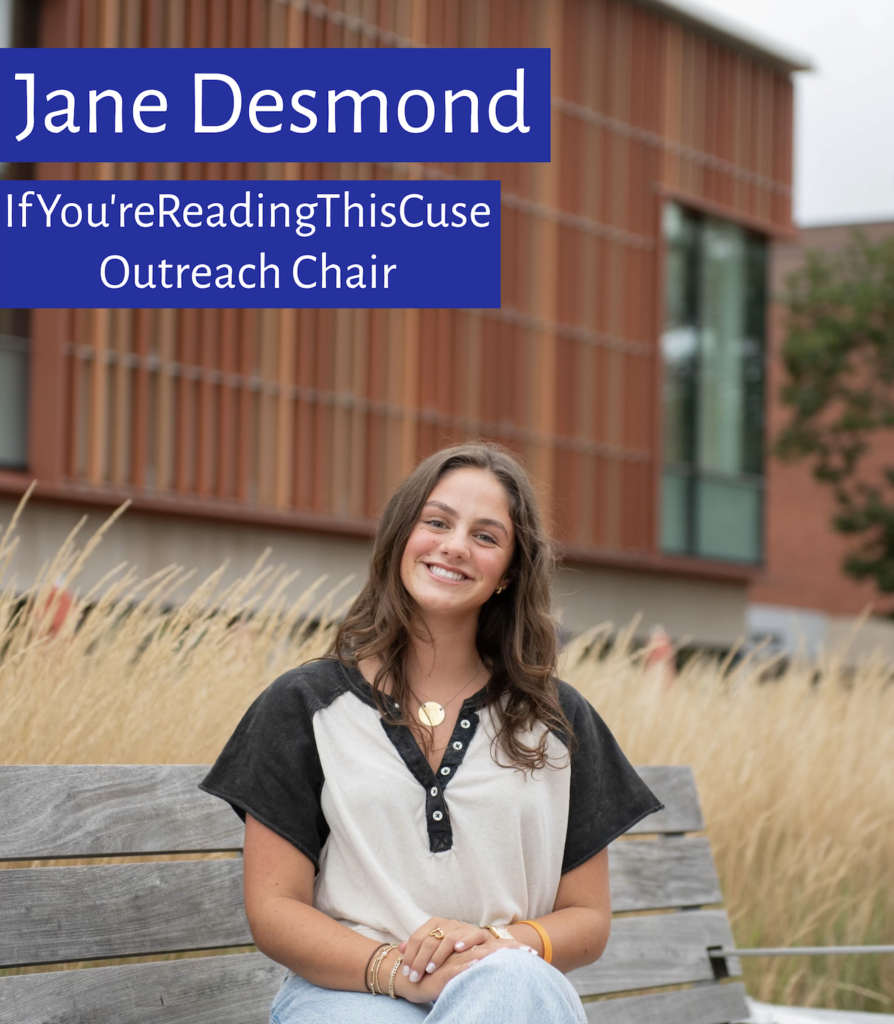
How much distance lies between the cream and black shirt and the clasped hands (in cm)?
9

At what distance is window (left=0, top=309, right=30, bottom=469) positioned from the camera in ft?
36.7

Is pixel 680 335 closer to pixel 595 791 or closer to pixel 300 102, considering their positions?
pixel 300 102

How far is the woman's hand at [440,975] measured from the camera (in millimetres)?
2203

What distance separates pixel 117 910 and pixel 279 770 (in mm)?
431

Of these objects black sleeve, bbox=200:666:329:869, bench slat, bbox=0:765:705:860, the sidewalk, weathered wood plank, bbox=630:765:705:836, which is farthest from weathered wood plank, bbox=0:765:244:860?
the sidewalk

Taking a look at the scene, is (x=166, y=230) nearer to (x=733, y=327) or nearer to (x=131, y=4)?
(x=131, y=4)

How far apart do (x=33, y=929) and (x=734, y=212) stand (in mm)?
16059

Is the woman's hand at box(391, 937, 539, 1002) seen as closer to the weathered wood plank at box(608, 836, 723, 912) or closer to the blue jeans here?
the blue jeans

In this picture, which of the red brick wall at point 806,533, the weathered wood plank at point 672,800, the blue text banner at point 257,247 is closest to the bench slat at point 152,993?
the weathered wood plank at point 672,800

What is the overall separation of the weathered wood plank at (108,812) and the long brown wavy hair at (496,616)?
17.0 inches

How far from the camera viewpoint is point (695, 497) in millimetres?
17047

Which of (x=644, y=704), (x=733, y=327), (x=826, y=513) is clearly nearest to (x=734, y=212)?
(x=733, y=327)

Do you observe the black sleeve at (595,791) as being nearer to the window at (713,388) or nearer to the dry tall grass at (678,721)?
the dry tall grass at (678,721)

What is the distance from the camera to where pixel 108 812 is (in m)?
2.58
